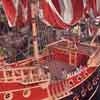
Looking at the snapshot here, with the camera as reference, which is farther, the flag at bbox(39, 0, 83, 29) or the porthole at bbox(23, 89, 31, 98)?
the flag at bbox(39, 0, 83, 29)

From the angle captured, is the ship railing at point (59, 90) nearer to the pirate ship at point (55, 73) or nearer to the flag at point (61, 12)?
the pirate ship at point (55, 73)

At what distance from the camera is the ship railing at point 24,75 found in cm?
180

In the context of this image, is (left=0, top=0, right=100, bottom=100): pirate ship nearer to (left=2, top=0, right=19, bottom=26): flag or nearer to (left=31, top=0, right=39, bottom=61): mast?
(left=31, top=0, right=39, bottom=61): mast

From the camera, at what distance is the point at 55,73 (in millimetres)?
1972

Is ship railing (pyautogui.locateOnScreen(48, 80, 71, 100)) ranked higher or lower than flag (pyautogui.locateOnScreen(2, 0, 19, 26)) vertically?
lower

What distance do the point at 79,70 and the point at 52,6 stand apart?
474mm

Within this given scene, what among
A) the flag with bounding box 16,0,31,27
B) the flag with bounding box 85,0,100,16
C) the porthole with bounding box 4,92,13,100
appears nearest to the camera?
the porthole with bounding box 4,92,13,100

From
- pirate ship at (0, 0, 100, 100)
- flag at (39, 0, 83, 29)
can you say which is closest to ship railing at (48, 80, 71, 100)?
pirate ship at (0, 0, 100, 100)

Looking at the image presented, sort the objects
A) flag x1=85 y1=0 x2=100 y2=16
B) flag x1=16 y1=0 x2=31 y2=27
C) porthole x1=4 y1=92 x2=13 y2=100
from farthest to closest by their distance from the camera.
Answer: flag x1=85 y1=0 x2=100 y2=16
flag x1=16 y1=0 x2=31 y2=27
porthole x1=4 y1=92 x2=13 y2=100

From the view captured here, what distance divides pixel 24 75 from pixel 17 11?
370mm

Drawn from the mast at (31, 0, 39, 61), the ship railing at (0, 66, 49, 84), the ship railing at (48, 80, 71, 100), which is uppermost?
the mast at (31, 0, 39, 61)

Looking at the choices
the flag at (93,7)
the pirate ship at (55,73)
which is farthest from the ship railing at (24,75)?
the flag at (93,7)

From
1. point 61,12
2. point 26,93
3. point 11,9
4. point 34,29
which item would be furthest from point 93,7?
point 26,93

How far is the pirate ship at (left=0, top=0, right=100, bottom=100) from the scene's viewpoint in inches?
71.2
